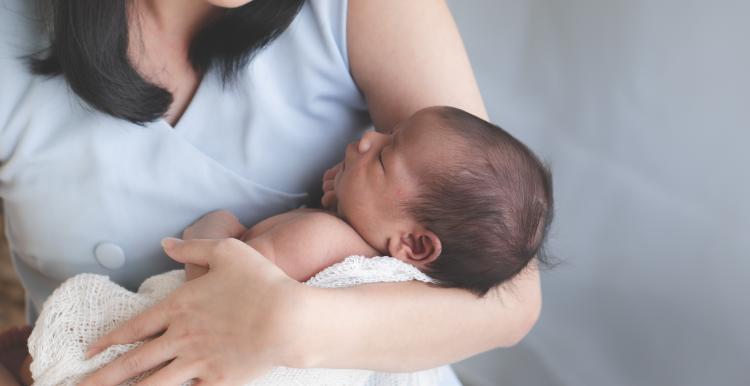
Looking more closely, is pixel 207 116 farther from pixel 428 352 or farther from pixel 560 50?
pixel 560 50

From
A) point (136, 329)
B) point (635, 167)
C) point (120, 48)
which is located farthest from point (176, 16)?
point (635, 167)

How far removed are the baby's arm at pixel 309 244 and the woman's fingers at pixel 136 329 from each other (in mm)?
139

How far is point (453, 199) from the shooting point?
0.96 meters

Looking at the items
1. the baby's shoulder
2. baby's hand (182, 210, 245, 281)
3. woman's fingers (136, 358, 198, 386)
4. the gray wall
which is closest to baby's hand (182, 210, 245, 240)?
baby's hand (182, 210, 245, 281)

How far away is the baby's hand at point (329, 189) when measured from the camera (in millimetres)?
1096

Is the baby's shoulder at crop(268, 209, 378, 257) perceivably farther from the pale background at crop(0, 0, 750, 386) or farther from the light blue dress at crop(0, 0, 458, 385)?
the pale background at crop(0, 0, 750, 386)

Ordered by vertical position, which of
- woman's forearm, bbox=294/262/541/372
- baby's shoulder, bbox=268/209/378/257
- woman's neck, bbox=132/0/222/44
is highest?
woman's neck, bbox=132/0/222/44

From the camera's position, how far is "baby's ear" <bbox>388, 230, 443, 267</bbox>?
993 mm

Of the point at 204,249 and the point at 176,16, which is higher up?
the point at 176,16

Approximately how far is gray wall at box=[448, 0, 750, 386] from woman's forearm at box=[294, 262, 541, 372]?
0.31 metres

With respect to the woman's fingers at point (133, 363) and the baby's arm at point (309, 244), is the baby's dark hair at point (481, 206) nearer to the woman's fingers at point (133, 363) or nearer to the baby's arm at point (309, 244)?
the baby's arm at point (309, 244)

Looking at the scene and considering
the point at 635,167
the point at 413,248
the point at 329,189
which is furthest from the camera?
the point at 635,167

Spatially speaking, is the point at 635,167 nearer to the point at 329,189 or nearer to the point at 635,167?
the point at 635,167

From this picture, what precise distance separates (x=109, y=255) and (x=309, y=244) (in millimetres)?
316
